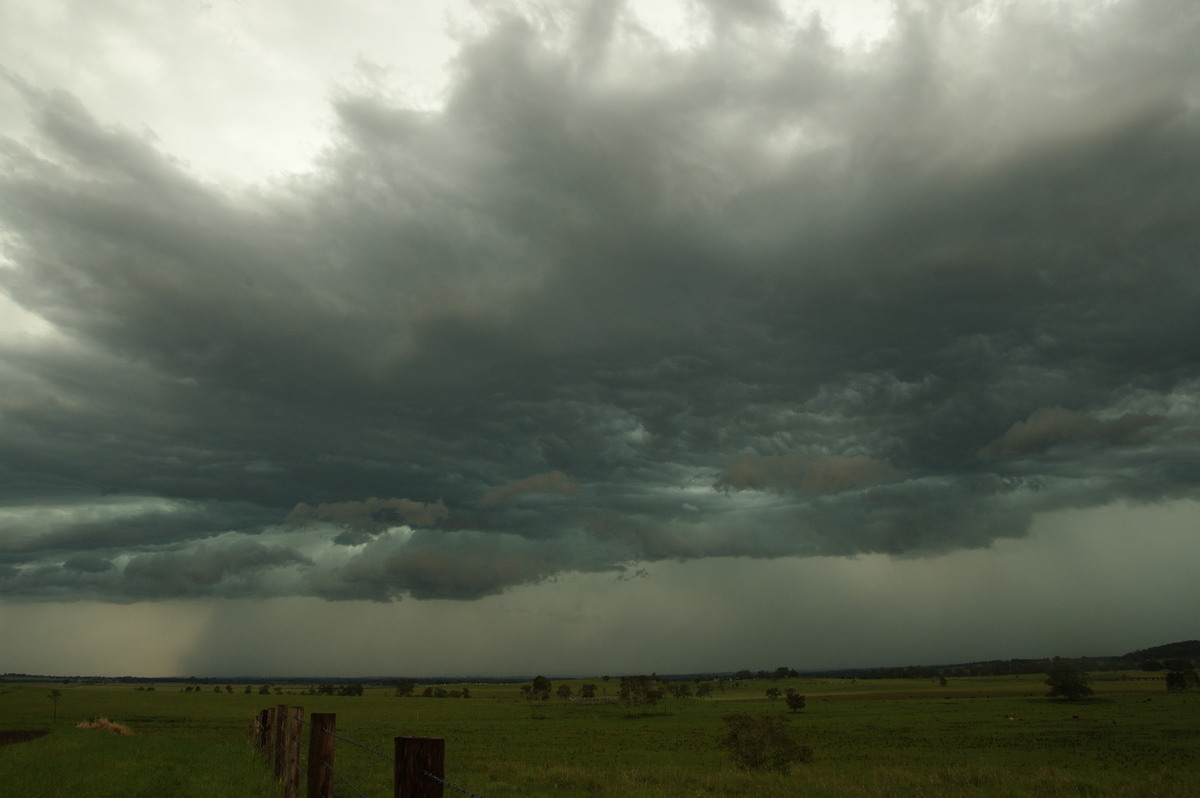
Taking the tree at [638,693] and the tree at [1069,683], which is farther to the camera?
the tree at [638,693]

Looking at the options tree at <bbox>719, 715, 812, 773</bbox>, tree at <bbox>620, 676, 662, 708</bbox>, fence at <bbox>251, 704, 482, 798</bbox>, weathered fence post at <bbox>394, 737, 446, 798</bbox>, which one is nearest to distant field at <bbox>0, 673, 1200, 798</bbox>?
tree at <bbox>719, 715, 812, 773</bbox>

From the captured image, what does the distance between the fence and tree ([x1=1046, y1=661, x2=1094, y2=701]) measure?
5416 inches

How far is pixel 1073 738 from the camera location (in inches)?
2719

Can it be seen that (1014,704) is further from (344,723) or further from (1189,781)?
(344,723)

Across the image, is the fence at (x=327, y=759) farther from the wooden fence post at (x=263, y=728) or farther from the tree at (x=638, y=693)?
the tree at (x=638, y=693)

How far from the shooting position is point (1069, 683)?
405 feet

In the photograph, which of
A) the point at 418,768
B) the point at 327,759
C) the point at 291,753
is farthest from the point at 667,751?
the point at 418,768

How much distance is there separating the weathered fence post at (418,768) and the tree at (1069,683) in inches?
5797

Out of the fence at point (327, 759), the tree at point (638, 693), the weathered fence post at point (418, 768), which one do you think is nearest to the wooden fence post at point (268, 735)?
the fence at point (327, 759)

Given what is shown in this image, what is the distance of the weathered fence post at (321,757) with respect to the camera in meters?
10.9

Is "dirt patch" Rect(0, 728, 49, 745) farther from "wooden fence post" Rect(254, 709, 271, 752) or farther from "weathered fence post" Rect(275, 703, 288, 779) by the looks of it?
"weathered fence post" Rect(275, 703, 288, 779)

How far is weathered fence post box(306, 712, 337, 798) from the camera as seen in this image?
1093cm

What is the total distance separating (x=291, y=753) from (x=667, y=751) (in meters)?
53.0

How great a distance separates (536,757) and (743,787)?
78.2ft
